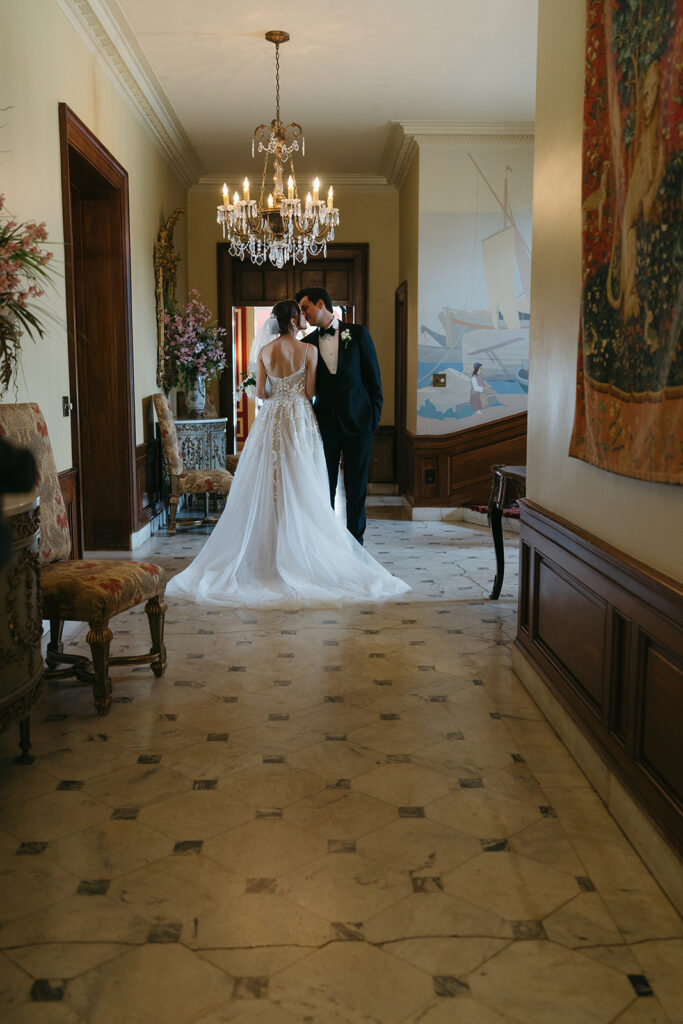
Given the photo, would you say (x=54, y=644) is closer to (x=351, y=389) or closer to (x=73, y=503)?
(x=73, y=503)

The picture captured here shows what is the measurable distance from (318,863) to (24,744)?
1265mm

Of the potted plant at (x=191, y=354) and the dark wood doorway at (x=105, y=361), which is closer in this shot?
the dark wood doorway at (x=105, y=361)

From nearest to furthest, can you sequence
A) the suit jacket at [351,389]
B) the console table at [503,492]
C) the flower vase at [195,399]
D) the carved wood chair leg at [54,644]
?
the carved wood chair leg at [54,644] < the console table at [503,492] < the suit jacket at [351,389] < the flower vase at [195,399]

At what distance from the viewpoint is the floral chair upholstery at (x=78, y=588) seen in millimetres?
3635

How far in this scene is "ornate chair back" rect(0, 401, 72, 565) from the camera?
3.79 metres

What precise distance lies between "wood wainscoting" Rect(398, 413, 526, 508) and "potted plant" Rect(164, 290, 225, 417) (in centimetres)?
227

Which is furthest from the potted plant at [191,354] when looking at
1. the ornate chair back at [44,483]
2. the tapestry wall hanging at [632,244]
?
the tapestry wall hanging at [632,244]

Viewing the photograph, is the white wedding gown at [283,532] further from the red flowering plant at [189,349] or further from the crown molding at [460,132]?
the crown molding at [460,132]

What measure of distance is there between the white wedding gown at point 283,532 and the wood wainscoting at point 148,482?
1759mm

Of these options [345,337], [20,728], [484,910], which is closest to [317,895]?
[484,910]

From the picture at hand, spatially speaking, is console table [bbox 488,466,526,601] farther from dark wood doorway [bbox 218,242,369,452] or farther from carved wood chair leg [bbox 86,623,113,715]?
dark wood doorway [bbox 218,242,369,452]

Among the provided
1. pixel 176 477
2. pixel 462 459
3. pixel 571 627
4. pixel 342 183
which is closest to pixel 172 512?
pixel 176 477

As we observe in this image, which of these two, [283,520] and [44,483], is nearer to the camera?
[44,483]

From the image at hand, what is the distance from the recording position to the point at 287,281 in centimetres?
1105
